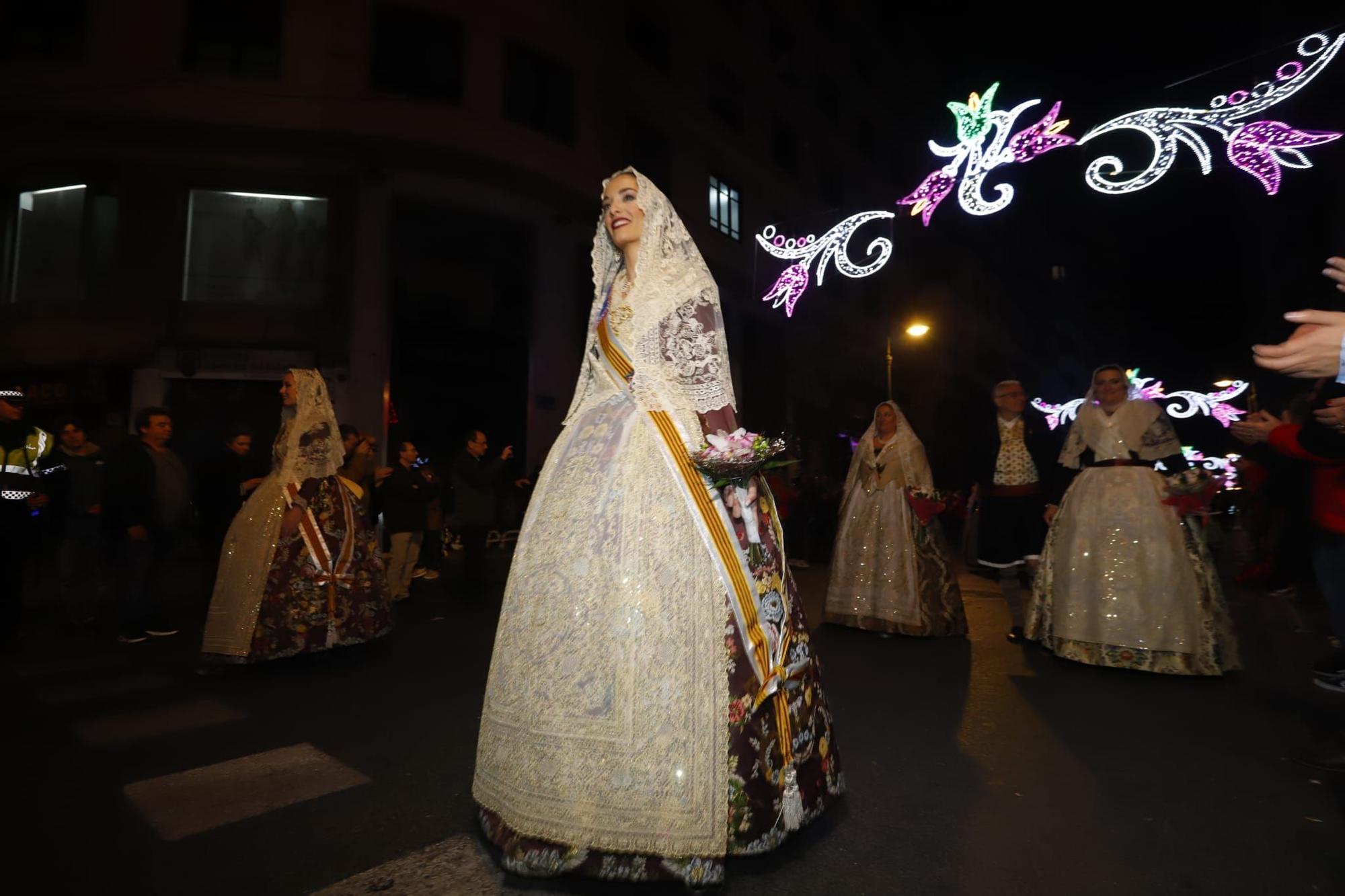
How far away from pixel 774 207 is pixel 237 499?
18130mm

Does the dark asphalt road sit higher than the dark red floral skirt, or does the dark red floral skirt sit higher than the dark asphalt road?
the dark red floral skirt

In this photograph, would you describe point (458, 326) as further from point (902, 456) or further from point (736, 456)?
point (736, 456)

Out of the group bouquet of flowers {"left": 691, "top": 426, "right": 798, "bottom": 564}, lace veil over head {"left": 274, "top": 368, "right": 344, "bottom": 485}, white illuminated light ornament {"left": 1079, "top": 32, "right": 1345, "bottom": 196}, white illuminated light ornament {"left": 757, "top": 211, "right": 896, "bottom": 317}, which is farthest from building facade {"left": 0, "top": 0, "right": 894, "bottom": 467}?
bouquet of flowers {"left": 691, "top": 426, "right": 798, "bottom": 564}

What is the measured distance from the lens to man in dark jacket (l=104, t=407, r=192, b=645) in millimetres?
5609

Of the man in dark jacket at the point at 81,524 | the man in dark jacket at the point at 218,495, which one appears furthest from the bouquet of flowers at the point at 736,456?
the man in dark jacket at the point at 81,524

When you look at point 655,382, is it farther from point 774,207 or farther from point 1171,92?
point 774,207

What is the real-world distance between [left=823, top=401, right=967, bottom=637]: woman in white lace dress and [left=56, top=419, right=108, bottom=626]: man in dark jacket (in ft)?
21.0

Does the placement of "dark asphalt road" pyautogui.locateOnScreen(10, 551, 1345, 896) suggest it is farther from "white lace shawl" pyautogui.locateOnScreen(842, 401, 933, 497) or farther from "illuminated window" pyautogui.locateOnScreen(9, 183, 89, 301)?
"illuminated window" pyautogui.locateOnScreen(9, 183, 89, 301)

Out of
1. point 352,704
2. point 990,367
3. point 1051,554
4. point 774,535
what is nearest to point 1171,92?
point 1051,554

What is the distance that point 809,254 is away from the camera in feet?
25.9

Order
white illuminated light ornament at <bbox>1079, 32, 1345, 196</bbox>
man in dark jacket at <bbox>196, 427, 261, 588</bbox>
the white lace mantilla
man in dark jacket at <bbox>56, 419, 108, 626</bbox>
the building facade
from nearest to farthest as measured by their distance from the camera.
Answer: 1. the white lace mantilla
2. white illuminated light ornament at <bbox>1079, 32, 1345, 196</bbox>
3. man in dark jacket at <bbox>196, 427, 261, 588</bbox>
4. man in dark jacket at <bbox>56, 419, 108, 626</bbox>
5. the building facade

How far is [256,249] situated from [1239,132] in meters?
13.9

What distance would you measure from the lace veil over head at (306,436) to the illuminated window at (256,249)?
29.6 ft

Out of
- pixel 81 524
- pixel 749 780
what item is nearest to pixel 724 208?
pixel 81 524
